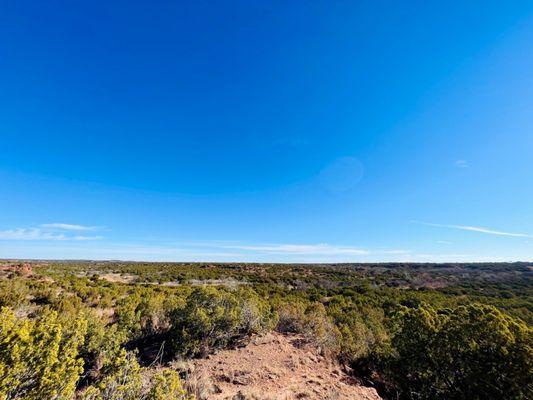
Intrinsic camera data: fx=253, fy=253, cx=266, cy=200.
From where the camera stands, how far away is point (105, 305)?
56.2 feet

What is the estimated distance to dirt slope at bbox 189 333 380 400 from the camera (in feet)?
22.7

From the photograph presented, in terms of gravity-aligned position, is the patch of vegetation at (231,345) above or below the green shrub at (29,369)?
below

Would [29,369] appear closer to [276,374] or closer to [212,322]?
[276,374]

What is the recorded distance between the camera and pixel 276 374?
26.6 ft

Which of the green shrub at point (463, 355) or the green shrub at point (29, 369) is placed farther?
the green shrub at point (463, 355)

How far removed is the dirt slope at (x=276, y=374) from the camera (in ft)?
22.7

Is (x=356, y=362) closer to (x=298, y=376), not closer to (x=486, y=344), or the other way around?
(x=298, y=376)

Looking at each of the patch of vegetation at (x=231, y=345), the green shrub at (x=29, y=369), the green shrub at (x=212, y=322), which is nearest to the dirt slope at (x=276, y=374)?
the green shrub at (x=212, y=322)

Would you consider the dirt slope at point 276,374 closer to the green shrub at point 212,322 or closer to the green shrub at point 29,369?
the green shrub at point 212,322

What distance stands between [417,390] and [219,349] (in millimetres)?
6957

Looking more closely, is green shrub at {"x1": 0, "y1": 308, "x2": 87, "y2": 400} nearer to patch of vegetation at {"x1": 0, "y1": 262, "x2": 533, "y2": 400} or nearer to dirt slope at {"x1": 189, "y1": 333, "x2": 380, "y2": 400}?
patch of vegetation at {"x1": 0, "y1": 262, "x2": 533, "y2": 400}

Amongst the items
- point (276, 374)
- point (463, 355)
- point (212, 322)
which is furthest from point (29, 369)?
point (463, 355)

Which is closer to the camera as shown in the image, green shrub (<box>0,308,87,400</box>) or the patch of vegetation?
green shrub (<box>0,308,87,400</box>)

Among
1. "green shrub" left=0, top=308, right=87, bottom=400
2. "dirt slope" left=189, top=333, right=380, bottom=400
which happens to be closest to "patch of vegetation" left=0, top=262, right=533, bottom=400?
"green shrub" left=0, top=308, right=87, bottom=400
